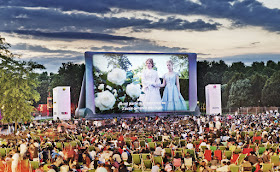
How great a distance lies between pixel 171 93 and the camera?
52625mm

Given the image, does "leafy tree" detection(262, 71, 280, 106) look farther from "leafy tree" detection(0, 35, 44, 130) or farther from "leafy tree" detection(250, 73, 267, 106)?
"leafy tree" detection(0, 35, 44, 130)

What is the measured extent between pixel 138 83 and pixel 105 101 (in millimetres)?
4330

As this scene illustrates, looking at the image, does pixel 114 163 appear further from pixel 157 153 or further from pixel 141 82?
pixel 141 82

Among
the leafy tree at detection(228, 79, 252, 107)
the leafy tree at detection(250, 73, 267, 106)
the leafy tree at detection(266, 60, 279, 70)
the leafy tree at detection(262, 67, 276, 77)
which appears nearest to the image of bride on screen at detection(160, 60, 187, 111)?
the leafy tree at detection(228, 79, 252, 107)

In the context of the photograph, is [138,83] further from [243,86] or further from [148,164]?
[148,164]

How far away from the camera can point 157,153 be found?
59.9 ft

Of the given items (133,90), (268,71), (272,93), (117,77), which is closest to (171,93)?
(133,90)

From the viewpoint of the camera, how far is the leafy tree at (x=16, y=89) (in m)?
34.8

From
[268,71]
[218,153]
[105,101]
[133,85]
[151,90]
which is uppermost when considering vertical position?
[268,71]

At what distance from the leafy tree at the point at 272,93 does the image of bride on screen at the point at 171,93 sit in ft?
89.5

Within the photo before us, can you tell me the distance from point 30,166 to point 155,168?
383 centimetres

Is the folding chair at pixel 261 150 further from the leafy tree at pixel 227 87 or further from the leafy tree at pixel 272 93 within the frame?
the leafy tree at pixel 227 87

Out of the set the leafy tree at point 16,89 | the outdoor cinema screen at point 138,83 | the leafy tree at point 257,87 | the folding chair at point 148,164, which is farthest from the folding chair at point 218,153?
the leafy tree at point 257,87

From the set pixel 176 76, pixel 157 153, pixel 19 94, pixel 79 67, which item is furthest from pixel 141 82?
pixel 79 67
